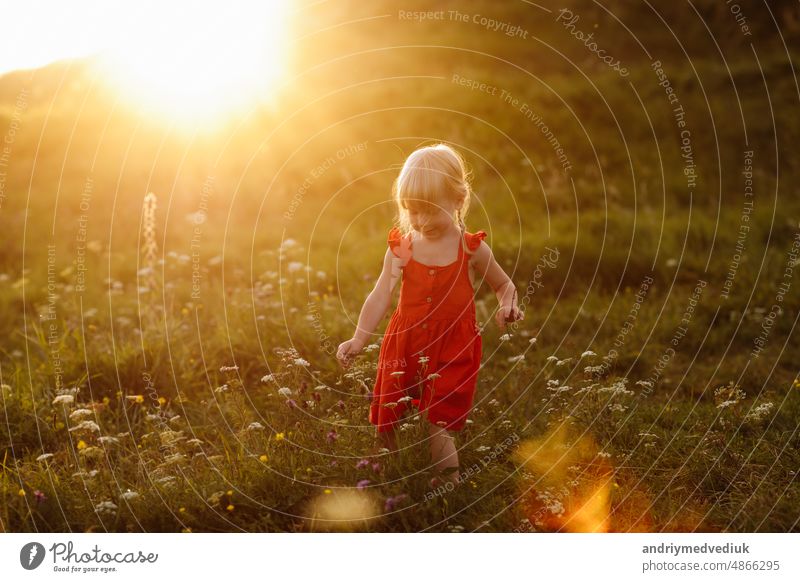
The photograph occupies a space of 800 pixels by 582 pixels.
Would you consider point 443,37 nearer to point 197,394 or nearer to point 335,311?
point 335,311

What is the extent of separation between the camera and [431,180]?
3.79 meters

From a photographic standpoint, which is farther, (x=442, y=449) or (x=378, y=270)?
(x=378, y=270)

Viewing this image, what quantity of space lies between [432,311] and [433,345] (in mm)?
174

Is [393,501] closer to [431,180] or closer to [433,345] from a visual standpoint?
[433,345]

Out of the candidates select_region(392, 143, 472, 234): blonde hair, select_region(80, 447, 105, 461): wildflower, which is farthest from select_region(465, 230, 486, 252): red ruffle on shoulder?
select_region(80, 447, 105, 461): wildflower

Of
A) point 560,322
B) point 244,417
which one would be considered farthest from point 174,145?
point 244,417

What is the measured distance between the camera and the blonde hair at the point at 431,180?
3.80 meters

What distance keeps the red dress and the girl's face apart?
0.13 meters

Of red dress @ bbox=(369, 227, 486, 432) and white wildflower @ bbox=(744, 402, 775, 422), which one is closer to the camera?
red dress @ bbox=(369, 227, 486, 432)

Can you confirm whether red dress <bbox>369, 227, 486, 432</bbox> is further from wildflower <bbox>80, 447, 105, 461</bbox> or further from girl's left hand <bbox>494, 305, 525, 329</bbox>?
wildflower <bbox>80, 447, 105, 461</bbox>

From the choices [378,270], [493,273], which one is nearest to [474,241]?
[493,273]

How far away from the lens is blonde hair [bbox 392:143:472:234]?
3799mm

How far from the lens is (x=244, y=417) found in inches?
162

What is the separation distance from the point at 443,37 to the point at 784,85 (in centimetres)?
480
